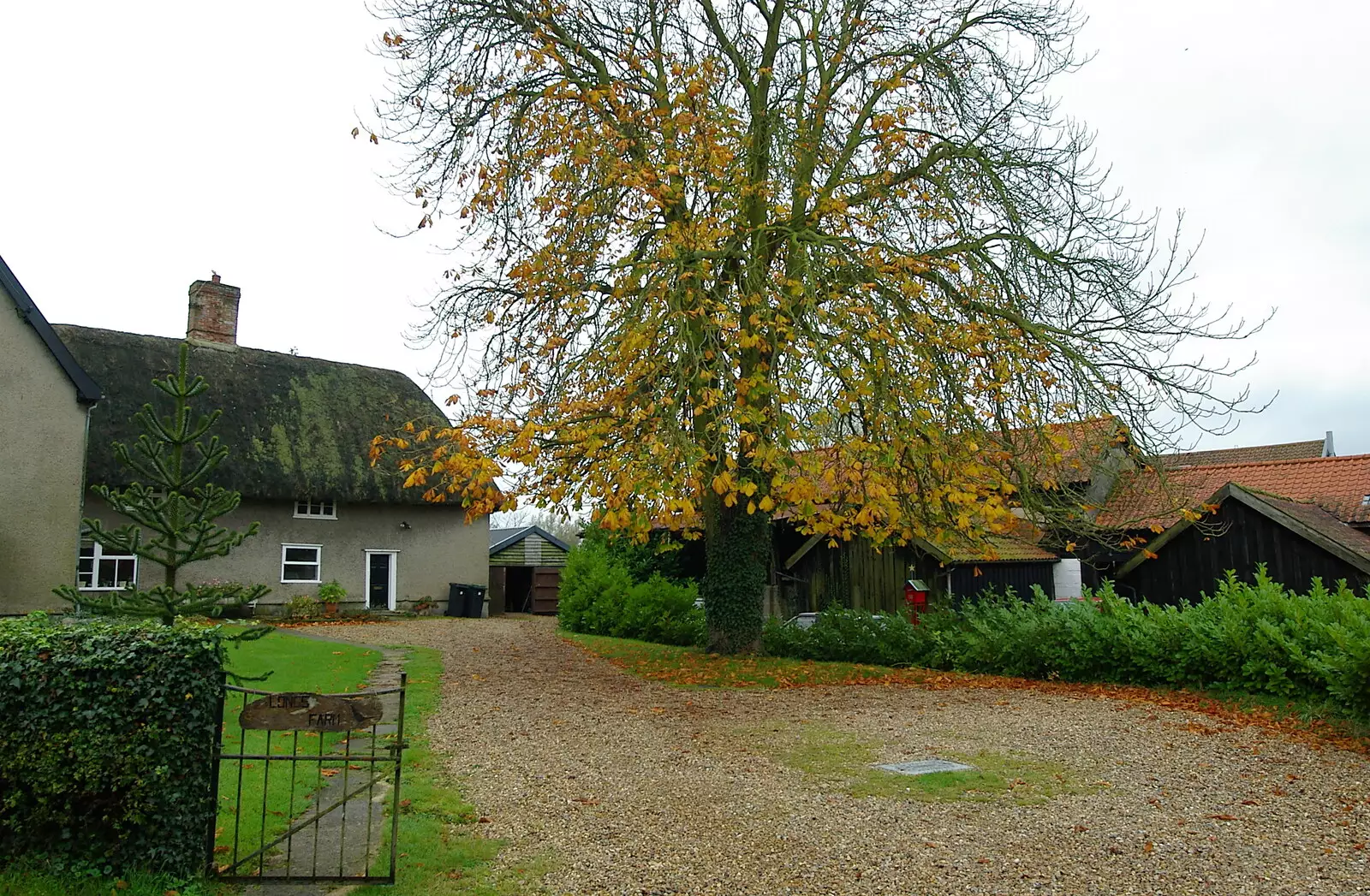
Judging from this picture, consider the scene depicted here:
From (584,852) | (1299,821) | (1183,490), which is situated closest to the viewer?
(584,852)

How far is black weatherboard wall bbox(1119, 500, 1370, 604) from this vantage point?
50.5 feet

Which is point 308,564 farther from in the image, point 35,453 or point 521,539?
point 35,453

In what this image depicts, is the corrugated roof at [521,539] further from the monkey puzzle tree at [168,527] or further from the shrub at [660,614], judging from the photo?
the monkey puzzle tree at [168,527]

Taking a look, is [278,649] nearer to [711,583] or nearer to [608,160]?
[711,583]

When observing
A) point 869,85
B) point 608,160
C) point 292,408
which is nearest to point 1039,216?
point 869,85

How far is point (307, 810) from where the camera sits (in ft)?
22.3

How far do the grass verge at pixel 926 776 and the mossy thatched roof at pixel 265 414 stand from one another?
719 inches

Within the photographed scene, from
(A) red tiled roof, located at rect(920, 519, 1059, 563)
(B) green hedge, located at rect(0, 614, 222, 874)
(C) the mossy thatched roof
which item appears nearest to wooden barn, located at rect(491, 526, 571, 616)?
(C) the mossy thatched roof

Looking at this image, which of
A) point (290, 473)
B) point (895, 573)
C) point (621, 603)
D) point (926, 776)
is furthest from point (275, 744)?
point (290, 473)

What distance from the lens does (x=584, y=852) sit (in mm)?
6137

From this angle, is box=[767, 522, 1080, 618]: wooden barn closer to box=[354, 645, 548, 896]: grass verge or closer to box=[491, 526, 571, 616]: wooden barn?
box=[354, 645, 548, 896]: grass verge

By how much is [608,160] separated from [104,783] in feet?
31.3

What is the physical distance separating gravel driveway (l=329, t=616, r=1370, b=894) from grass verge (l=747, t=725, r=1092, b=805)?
5.9 inches

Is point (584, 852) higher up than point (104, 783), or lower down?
lower down
